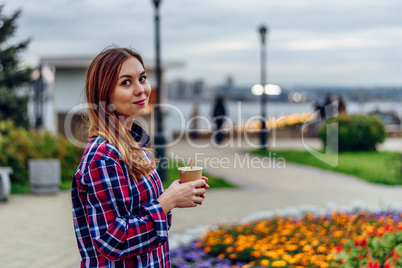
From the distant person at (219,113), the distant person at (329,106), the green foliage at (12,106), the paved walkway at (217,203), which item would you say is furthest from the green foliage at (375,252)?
the distant person at (329,106)

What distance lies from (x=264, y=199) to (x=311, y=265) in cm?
504

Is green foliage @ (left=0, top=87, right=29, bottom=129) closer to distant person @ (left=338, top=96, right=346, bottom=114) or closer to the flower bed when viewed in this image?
the flower bed

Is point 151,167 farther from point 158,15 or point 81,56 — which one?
point 81,56

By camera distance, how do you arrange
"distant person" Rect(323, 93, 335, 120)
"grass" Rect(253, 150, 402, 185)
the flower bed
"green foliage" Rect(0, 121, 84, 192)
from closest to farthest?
the flower bed, "green foliage" Rect(0, 121, 84, 192), "grass" Rect(253, 150, 402, 185), "distant person" Rect(323, 93, 335, 120)

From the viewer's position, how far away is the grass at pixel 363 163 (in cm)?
1230

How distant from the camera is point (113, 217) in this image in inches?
Answer: 85.4

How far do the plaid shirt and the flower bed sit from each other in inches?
98.7

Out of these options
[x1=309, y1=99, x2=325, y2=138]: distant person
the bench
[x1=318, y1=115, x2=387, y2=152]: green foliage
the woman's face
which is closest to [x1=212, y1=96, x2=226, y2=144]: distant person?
[x1=309, y1=99, x2=325, y2=138]: distant person

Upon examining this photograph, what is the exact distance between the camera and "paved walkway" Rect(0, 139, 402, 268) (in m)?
6.59

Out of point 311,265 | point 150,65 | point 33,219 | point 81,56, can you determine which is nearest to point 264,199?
point 33,219

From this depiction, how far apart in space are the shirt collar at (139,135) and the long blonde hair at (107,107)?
114mm

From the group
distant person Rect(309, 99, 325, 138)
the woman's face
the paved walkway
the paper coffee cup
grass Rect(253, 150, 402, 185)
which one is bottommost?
the paved walkway

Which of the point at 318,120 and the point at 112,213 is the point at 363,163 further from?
the point at 112,213

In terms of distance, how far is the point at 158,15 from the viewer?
11.1 meters
